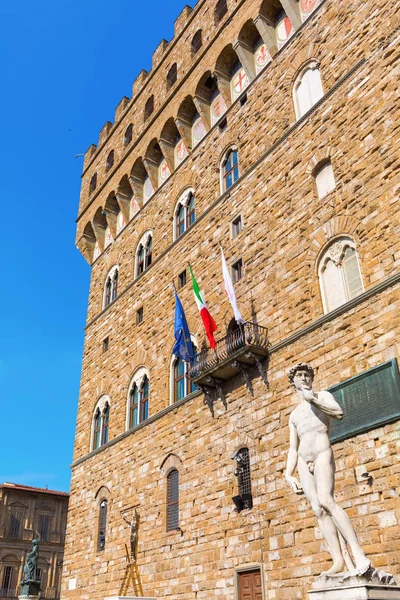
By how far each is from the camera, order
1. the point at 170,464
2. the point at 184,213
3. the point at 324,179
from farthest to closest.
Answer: the point at 184,213 → the point at 170,464 → the point at 324,179

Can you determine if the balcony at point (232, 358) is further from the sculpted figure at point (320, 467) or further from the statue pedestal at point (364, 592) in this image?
the statue pedestal at point (364, 592)

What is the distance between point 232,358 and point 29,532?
106ft

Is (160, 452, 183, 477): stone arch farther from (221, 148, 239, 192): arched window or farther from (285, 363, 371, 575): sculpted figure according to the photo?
(285, 363, 371, 575): sculpted figure

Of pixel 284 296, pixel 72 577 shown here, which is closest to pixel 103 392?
pixel 72 577

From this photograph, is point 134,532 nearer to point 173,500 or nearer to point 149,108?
point 173,500

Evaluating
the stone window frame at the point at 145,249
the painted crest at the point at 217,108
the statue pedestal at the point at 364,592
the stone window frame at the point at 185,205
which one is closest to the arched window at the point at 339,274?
the statue pedestal at the point at 364,592

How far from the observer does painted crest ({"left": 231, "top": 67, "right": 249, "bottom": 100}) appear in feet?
54.1

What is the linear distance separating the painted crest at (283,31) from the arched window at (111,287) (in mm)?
9520

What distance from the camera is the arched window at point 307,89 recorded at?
13.5 meters

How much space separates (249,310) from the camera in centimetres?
1303

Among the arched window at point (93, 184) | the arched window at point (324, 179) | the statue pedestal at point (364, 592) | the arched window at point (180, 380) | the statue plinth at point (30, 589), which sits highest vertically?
the arched window at point (93, 184)

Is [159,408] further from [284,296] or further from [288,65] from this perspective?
[288,65]

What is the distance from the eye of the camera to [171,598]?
12.6m

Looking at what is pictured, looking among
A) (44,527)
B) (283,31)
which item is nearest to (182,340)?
(283,31)
